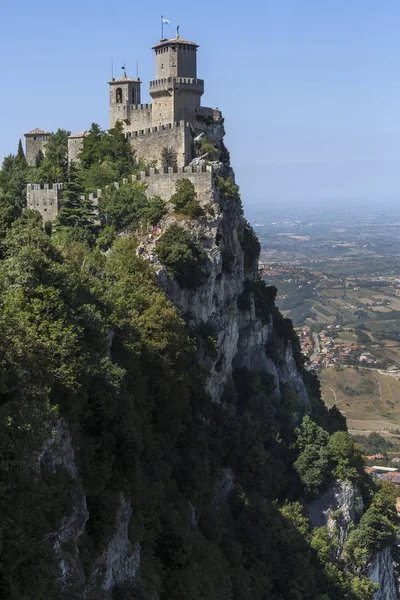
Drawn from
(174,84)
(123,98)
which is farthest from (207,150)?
Result: (123,98)

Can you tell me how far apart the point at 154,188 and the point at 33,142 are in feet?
48.4

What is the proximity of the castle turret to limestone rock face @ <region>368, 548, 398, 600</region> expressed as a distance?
1100 inches

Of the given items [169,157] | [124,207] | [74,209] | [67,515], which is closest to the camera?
[67,515]

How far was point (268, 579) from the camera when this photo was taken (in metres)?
30.9

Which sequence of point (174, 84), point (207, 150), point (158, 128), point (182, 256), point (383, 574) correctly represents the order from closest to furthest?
point (182, 256), point (383, 574), point (207, 150), point (158, 128), point (174, 84)

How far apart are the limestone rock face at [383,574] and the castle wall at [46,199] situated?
23856mm

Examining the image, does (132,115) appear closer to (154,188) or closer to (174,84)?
(174,84)

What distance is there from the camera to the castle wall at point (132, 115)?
44.6 m

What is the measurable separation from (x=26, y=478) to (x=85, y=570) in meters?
3.37

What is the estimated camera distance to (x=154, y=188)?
37.5 meters

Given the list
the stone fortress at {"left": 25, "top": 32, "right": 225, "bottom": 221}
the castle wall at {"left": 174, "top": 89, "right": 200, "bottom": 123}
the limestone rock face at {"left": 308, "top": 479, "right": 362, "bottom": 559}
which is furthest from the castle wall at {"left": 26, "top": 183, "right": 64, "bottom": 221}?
the limestone rock face at {"left": 308, "top": 479, "right": 362, "bottom": 559}

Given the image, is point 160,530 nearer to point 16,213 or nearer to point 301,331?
point 16,213

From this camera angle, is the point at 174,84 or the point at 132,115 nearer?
the point at 174,84

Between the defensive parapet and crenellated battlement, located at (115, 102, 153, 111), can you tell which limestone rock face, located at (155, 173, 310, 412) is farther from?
crenellated battlement, located at (115, 102, 153, 111)
